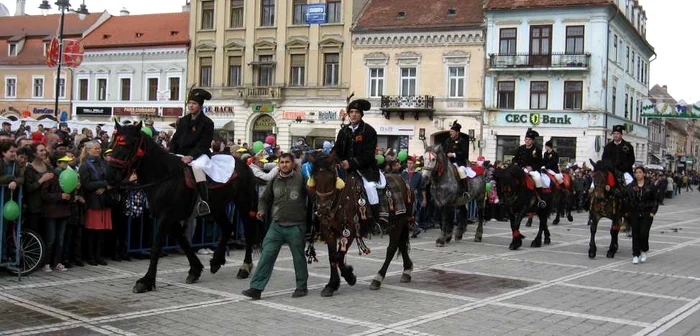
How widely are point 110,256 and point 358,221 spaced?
478cm

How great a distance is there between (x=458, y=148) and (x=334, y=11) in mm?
30141

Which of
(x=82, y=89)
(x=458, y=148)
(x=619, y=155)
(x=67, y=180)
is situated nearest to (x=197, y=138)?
(x=67, y=180)

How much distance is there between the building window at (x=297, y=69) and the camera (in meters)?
44.6

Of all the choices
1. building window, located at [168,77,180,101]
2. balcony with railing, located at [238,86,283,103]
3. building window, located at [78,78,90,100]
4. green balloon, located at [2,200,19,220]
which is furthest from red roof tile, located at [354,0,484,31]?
green balloon, located at [2,200,19,220]

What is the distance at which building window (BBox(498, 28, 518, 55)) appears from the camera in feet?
133

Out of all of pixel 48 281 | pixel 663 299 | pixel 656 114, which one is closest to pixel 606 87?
pixel 656 114

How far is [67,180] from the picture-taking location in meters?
10.1

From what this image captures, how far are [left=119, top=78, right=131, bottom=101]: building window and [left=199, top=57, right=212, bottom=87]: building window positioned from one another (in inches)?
225

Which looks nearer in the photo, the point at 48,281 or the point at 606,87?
the point at 48,281

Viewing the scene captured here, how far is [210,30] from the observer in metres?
46.8

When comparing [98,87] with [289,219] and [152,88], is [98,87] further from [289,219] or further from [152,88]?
[289,219]

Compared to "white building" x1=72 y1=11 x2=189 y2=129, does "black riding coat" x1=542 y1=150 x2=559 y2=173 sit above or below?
below

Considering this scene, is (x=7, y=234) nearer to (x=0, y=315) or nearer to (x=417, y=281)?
(x=0, y=315)

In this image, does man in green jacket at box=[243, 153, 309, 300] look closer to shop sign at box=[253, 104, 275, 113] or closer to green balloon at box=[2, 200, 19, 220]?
green balloon at box=[2, 200, 19, 220]
